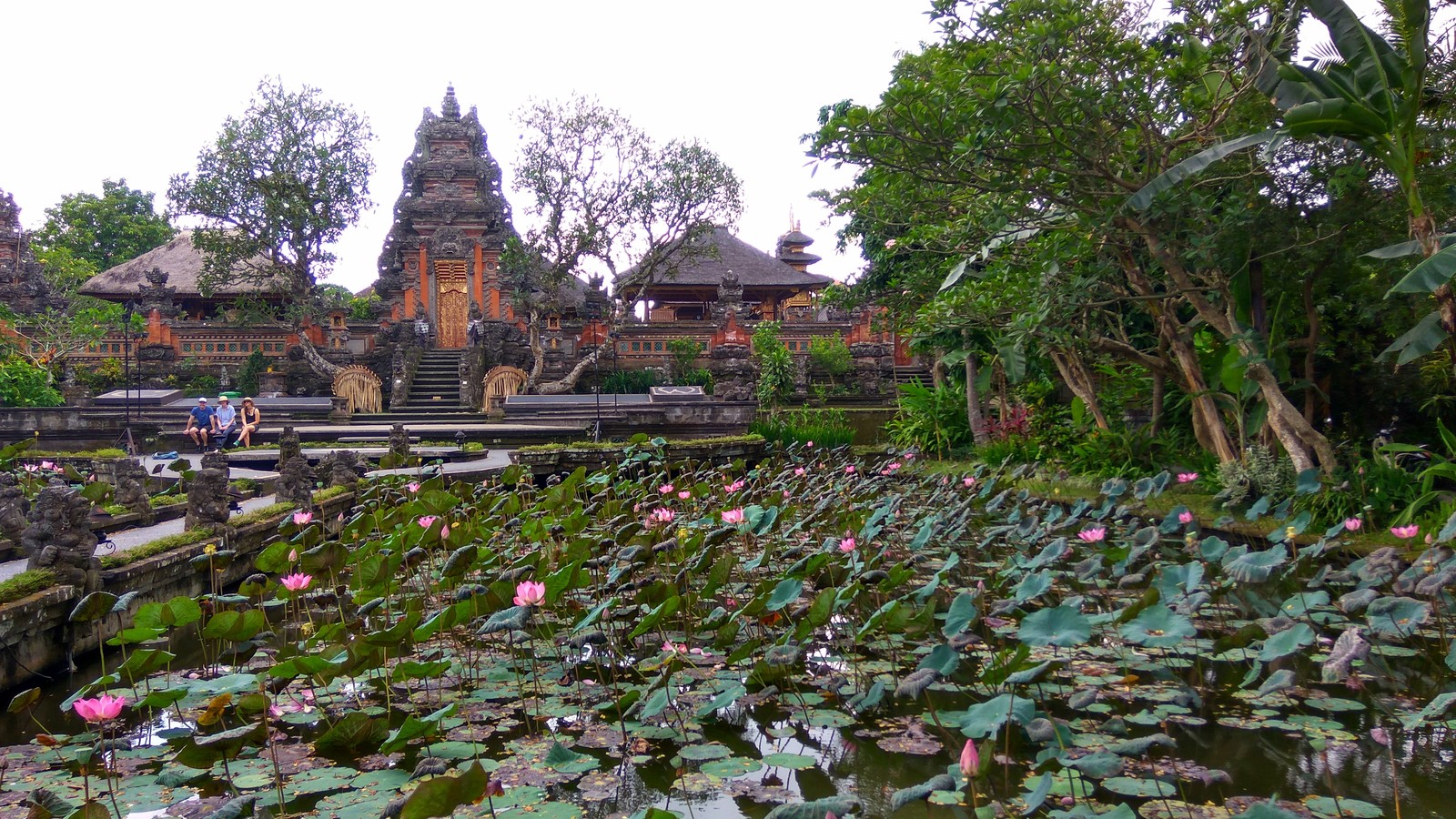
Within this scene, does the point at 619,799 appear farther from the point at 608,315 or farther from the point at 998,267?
the point at 608,315

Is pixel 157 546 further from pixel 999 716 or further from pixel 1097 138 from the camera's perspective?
pixel 1097 138

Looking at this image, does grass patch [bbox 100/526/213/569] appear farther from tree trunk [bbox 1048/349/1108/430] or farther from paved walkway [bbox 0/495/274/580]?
tree trunk [bbox 1048/349/1108/430]

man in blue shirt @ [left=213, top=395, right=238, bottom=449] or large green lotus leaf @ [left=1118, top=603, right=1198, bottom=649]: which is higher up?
man in blue shirt @ [left=213, top=395, right=238, bottom=449]

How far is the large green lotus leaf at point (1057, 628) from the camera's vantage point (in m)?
2.86

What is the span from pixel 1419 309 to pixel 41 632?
28.1ft

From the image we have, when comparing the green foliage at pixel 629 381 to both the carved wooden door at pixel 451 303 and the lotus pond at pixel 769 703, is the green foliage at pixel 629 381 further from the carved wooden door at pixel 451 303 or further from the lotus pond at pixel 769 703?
the lotus pond at pixel 769 703

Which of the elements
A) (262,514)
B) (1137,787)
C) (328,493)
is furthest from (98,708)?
(328,493)

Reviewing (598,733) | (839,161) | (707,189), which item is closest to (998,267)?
(839,161)

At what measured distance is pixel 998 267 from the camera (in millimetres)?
8445

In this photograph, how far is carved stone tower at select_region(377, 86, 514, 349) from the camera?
2330 cm

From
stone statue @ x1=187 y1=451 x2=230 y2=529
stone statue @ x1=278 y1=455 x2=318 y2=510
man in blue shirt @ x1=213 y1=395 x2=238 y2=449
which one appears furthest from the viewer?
man in blue shirt @ x1=213 y1=395 x2=238 y2=449

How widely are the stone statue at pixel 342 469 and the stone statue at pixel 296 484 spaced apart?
3.96 feet

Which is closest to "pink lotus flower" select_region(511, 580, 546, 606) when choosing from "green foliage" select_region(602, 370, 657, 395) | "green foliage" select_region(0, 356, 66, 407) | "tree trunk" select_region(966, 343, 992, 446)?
"tree trunk" select_region(966, 343, 992, 446)

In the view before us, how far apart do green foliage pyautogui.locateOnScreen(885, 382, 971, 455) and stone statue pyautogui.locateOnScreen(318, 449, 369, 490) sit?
7608mm
